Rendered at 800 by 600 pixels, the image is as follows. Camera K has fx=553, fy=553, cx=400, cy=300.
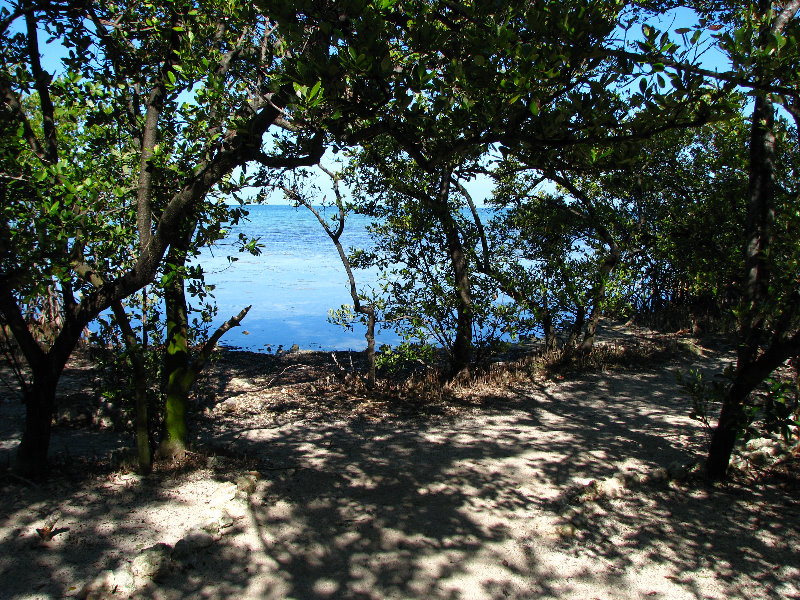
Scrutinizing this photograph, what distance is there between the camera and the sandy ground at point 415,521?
3.61 metres

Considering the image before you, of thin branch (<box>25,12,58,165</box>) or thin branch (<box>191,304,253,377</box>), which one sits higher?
thin branch (<box>25,12,58,165</box>)

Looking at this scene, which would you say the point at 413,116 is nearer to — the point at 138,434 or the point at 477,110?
the point at 477,110

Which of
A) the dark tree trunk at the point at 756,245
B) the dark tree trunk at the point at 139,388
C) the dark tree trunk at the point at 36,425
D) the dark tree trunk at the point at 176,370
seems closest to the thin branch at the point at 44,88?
the dark tree trunk at the point at 139,388

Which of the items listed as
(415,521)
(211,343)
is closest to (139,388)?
(211,343)

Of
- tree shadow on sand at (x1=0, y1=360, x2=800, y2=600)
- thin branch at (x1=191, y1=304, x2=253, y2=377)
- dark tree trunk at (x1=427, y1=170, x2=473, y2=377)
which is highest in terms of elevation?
dark tree trunk at (x1=427, y1=170, x2=473, y2=377)

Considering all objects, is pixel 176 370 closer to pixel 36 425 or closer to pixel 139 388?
pixel 139 388

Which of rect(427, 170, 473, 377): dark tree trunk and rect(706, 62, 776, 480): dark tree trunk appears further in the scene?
rect(427, 170, 473, 377): dark tree trunk

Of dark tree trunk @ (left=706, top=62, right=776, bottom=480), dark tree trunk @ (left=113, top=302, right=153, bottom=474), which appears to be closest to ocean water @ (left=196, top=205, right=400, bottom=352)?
dark tree trunk @ (left=113, top=302, right=153, bottom=474)

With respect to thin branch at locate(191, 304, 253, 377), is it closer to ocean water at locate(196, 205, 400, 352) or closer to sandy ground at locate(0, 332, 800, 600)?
ocean water at locate(196, 205, 400, 352)

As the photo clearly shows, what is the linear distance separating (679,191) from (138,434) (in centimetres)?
957

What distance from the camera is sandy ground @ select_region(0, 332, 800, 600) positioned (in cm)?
361

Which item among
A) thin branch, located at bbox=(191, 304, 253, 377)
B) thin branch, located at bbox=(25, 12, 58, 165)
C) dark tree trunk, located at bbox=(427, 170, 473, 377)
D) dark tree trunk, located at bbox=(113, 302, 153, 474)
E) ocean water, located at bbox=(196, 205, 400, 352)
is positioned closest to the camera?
thin branch, located at bbox=(25, 12, 58, 165)

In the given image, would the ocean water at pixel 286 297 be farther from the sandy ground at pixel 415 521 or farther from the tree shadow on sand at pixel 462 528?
the tree shadow on sand at pixel 462 528

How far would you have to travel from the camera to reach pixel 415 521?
4.46 meters
